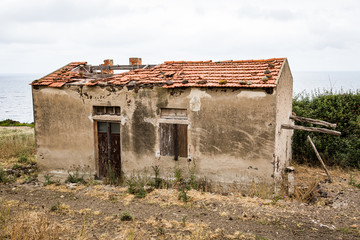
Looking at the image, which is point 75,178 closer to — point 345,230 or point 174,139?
point 174,139

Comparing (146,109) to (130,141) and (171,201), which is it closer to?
(130,141)

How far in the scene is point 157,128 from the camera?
30.2 ft

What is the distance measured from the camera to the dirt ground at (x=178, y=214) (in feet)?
19.6

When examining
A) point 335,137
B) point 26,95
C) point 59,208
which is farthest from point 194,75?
point 26,95

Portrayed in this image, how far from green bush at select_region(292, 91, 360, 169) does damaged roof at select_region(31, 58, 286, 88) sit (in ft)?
14.4

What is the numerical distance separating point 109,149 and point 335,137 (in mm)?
8823

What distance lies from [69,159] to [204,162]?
4641mm

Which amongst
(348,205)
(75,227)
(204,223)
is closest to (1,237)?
(75,227)

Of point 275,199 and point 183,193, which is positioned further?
point 183,193

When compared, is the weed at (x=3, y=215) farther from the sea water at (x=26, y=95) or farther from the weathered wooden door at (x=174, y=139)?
the sea water at (x=26, y=95)

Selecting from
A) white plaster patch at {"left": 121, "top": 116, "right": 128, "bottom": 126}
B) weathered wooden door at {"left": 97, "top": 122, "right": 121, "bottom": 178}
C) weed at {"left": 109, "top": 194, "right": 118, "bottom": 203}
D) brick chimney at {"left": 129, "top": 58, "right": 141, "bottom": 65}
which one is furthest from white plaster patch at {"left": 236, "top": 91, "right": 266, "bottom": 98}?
brick chimney at {"left": 129, "top": 58, "right": 141, "bottom": 65}

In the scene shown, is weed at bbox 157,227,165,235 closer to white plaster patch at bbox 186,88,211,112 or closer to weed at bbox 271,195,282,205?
weed at bbox 271,195,282,205

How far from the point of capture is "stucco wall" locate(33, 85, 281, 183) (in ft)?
27.5

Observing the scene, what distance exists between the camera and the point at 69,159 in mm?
10273
